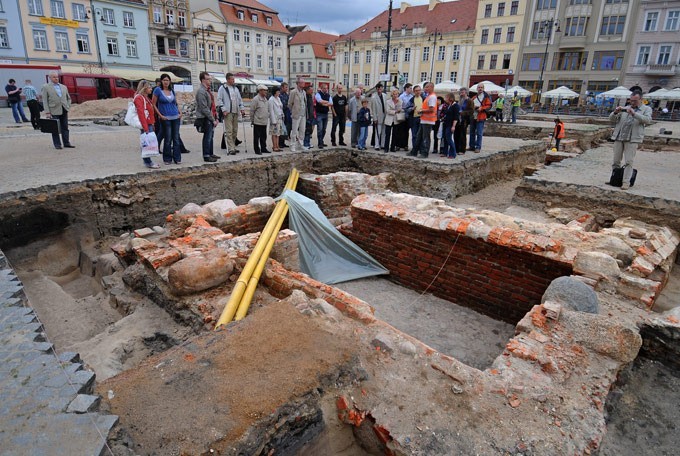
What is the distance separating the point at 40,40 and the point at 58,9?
303 cm

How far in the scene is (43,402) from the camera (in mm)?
2066

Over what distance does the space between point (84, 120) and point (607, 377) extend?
21103 mm

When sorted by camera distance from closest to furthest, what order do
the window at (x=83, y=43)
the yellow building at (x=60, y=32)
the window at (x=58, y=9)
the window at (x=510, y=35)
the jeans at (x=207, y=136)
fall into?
1. the jeans at (x=207, y=136)
2. the yellow building at (x=60, y=32)
3. the window at (x=58, y=9)
4. the window at (x=83, y=43)
5. the window at (x=510, y=35)

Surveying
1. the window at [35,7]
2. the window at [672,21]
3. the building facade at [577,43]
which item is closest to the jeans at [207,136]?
the window at [35,7]

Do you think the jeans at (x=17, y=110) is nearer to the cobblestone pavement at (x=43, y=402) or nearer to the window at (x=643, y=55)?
the cobblestone pavement at (x=43, y=402)

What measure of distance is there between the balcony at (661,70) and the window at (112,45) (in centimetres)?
4903

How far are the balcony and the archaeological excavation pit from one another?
4157cm

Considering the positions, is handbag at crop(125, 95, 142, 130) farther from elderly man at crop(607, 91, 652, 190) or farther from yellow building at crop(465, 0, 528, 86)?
yellow building at crop(465, 0, 528, 86)

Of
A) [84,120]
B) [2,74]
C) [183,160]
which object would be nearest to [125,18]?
[2,74]

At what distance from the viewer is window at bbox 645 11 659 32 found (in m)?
37.3

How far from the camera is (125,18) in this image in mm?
37594

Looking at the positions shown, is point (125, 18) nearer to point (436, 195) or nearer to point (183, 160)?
point (183, 160)

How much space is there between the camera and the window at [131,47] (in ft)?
125

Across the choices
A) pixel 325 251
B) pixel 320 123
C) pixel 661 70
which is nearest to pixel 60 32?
pixel 320 123
